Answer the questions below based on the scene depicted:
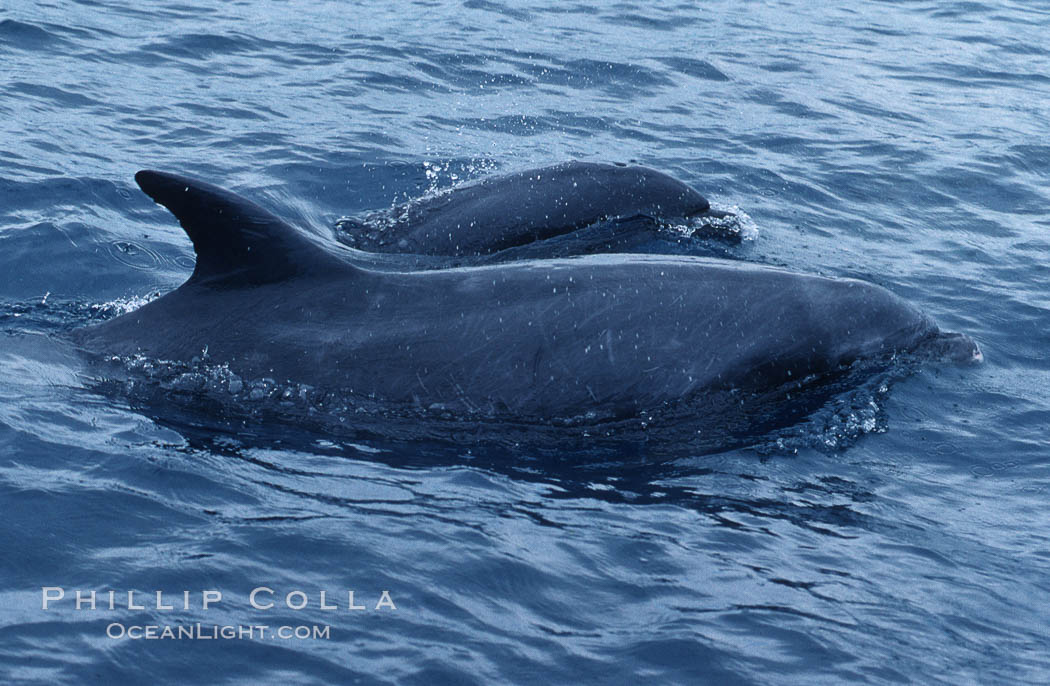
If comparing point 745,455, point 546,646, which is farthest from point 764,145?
point 546,646

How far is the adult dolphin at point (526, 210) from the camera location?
1309cm

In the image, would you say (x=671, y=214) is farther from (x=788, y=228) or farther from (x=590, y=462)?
(x=590, y=462)

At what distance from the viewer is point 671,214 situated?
45.3 ft

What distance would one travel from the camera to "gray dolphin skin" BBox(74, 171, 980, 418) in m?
9.22

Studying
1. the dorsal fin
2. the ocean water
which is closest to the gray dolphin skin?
the dorsal fin

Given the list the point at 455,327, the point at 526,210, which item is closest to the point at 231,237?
the point at 455,327

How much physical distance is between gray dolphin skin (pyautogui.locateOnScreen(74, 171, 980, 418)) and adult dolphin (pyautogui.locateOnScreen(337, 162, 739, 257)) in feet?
10.9

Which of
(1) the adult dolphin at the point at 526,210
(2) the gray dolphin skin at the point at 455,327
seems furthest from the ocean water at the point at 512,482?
(1) the adult dolphin at the point at 526,210

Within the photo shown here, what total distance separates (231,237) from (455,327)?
168 centimetres

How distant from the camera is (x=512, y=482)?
8.53m

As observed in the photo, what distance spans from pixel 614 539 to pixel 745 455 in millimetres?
1680

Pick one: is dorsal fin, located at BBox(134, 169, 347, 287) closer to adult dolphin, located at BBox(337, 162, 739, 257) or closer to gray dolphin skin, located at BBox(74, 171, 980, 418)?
gray dolphin skin, located at BBox(74, 171, 980, 418)

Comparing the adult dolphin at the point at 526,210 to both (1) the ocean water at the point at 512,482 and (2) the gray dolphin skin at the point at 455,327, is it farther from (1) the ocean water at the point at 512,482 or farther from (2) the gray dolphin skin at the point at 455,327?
(2) the gray dolphin skin at the point at 455,327

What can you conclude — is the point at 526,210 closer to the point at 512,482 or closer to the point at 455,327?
the point at 455,327
